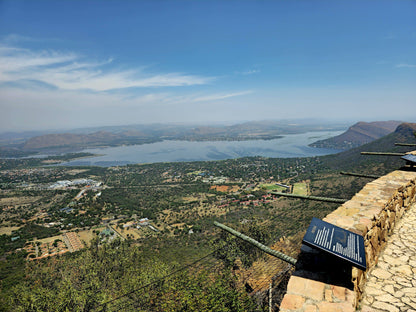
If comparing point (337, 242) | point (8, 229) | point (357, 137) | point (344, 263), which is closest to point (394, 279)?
point (344, 263)

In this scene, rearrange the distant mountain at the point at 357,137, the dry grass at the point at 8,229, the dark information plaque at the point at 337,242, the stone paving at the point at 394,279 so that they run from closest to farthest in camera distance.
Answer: the dark information plaque at the point at 337,242 < the stone paving at the point at 394,279 < the dry grass at the point at 8,229 < the distant mountain at the point at 357,137

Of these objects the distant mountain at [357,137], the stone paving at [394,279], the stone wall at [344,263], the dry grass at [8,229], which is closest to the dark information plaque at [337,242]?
the stone wall at [344,263]

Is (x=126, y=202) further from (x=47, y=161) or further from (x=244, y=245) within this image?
(x=47, y=161)

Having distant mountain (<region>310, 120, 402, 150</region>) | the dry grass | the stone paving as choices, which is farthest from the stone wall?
distant mountain (<region>310, 120, 402, 150</region>)

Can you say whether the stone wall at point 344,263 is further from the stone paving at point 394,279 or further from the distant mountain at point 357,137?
the distant mountain at point 357,137

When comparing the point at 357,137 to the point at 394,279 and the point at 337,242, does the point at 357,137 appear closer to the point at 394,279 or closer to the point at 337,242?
the point at 394,279
